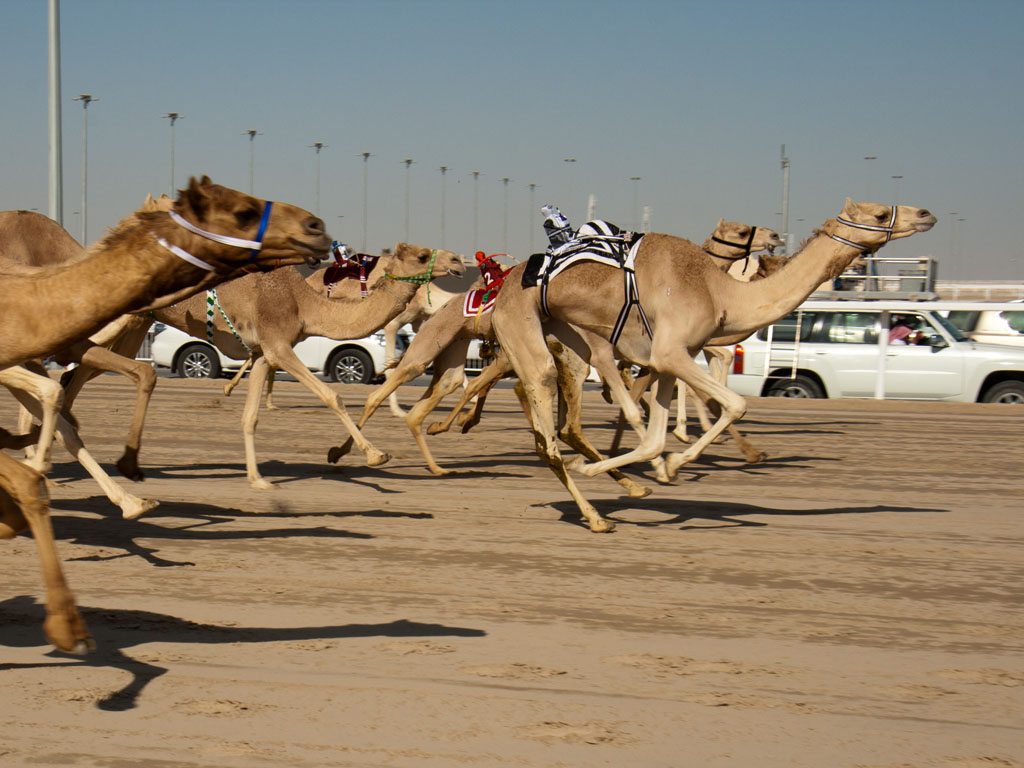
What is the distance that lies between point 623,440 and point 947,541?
658 cm

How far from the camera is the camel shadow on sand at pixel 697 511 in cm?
899

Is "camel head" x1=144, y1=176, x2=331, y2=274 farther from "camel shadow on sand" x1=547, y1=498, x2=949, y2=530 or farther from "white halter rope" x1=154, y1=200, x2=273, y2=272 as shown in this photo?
"camel shadow on sand" x1=547, y1=498, x2=949, y2=530

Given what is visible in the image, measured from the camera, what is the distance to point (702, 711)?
15.6 feet

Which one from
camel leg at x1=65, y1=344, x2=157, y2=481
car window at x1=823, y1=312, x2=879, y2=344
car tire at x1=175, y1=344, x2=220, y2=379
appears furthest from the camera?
car tire at x1=175, y1=344, x2=220, y2=379

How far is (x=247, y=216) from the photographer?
5348 mm

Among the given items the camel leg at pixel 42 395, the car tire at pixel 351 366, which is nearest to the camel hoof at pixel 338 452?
the camel leg at pixel 42 395

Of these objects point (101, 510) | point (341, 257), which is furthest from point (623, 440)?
point (101, 510)

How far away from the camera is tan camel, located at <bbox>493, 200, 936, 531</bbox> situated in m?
8.92

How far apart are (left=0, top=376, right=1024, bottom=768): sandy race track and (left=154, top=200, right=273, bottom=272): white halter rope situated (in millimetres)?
1670

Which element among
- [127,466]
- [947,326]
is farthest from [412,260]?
[947,326]

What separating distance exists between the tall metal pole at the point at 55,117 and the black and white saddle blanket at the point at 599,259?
13.2m

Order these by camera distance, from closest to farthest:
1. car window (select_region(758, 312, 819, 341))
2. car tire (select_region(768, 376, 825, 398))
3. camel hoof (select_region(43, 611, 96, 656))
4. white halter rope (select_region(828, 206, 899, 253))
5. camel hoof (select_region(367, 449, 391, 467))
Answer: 1. camel hoof (select_region(43, 611, 96, 656))
2. white halter rope (select_region(828, 206, 899, 253))
3. camel hoof (select_region(367, 449, 391, 467))
4. car window (select_region(758, 312, 819, 341))
5. car tire (select_region(768, 376, 825, 398))

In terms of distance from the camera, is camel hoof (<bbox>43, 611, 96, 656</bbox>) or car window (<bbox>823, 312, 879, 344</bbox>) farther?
car window (<bbox>823, 312, 879, 344</bbox>)

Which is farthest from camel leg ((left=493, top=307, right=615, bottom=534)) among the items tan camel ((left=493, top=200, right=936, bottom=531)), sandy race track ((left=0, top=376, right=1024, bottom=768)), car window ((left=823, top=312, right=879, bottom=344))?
car window ((left=823, top=312, right=879, bottom=344))
